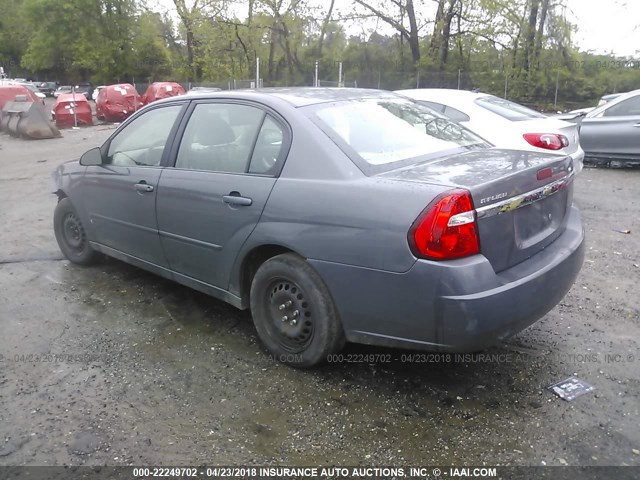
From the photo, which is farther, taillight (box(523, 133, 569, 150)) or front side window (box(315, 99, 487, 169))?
taillight (box(523, 133, 569, 150))

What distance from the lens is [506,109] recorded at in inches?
310

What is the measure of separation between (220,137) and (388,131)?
1.15 m

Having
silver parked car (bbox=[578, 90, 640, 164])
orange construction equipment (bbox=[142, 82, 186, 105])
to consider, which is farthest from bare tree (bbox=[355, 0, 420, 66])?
silver parked car (bbox=[578, 90, 640, 164])

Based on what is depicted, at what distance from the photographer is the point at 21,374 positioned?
3621mm

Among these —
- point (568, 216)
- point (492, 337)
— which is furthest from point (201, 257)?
point (568, 216)

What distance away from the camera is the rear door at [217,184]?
3592 mm

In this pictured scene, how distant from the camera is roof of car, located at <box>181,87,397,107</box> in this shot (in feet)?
12.4

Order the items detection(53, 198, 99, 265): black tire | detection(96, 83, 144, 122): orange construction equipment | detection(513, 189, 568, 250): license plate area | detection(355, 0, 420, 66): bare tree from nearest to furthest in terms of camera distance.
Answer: detection(513, 189, 568, 250): license plate area < detection(53, 198, 99, 265): black tire < detection(96, 83, 144, 122): orange construction equipment < detection(355, 0, 420, 66): bare tree

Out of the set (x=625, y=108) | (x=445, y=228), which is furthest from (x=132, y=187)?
(x=625, y=108)

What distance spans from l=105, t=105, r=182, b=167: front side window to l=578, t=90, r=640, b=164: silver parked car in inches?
344

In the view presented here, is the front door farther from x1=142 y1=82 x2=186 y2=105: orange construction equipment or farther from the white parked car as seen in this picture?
x1=142 y1=82 x2=186 y2=105: orange construction equipment

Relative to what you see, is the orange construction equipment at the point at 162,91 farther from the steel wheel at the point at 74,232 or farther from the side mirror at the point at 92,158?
the side mirror at the point at 92,158

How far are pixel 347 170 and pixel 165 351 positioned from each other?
176 cm

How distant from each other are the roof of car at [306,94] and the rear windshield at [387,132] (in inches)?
3.4
